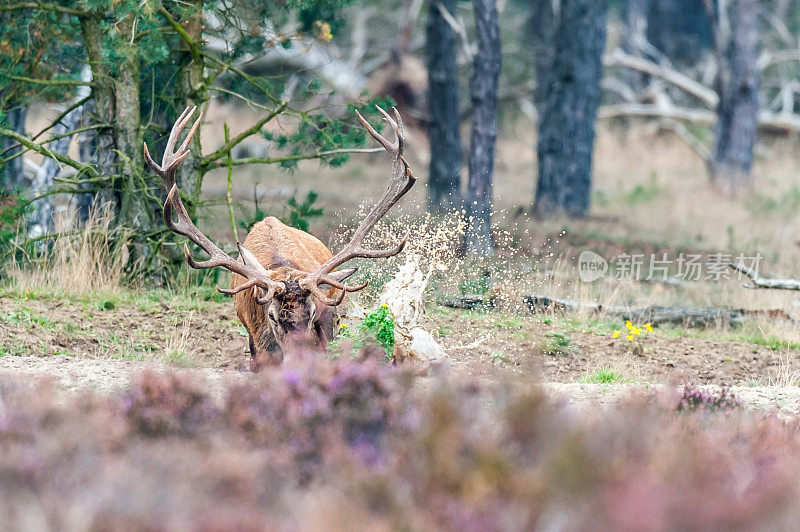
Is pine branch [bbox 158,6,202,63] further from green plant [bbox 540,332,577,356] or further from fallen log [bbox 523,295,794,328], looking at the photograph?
green plant [bbox 540,332,577,356]

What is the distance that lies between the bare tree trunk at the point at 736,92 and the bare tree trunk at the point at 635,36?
6.57 meters

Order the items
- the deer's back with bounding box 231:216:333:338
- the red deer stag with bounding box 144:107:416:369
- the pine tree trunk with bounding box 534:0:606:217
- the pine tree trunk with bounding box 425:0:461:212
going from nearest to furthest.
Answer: the red deer stag with bounding box 144:107:416:369, the deer's back with bounding box 231:216:333:338, the pine tree trunk with bounding box 425:0:461:212, the pine tree trunk with bounding box 534:0:606:217

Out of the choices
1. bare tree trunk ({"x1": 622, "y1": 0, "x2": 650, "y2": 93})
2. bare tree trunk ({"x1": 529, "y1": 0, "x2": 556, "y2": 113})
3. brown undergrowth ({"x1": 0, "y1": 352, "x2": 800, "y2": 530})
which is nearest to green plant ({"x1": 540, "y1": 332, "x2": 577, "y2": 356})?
brown undergrowth ({"x1": 0, "y1": 352, "x2": 800, "y2": 530})

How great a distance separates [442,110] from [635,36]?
13183mm

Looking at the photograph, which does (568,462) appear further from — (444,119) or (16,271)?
(444,119)

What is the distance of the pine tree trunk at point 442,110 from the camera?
15.2 m

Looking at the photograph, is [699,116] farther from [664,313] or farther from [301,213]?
[301,213]

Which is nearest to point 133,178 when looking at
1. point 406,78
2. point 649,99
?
point 406,78

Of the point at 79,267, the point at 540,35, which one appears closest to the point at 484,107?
the point at 79,267

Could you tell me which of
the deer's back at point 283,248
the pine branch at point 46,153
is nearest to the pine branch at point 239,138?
the pine branch at point 46,153

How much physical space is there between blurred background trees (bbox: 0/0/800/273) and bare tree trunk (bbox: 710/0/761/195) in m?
0.03

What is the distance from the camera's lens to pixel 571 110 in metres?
16.0

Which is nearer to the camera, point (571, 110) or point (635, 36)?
point (571, 110)

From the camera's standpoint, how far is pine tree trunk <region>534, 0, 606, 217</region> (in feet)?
51.5
